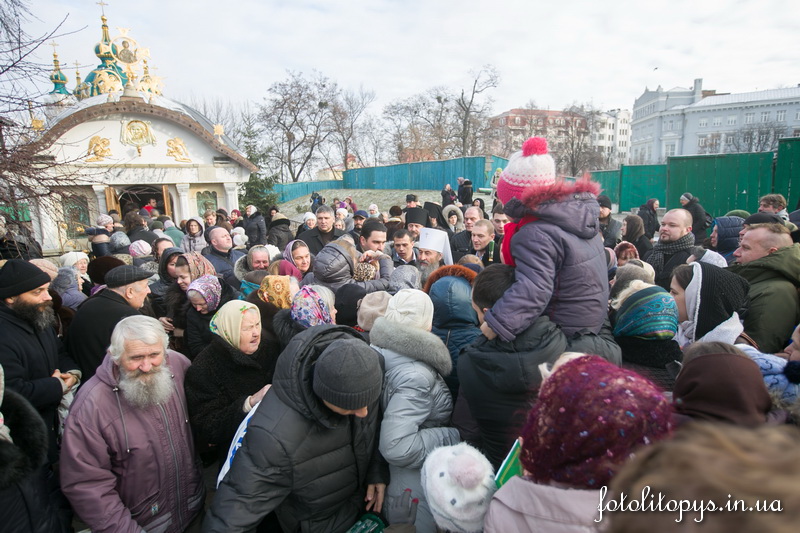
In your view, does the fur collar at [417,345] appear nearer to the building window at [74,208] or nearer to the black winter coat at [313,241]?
the building window at [74,208]

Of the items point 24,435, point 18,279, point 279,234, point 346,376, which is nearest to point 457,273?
point 346,376

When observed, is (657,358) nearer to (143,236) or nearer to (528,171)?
(528,171)

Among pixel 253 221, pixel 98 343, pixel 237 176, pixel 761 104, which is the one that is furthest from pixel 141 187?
pixel 761 104

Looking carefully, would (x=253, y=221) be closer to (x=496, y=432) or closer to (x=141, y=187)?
(x=496, y=432)

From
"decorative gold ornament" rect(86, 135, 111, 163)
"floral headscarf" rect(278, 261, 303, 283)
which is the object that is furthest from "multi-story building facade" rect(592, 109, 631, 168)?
"floral headscarf" rect(278, 261, 303, 283)

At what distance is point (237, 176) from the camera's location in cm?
1955

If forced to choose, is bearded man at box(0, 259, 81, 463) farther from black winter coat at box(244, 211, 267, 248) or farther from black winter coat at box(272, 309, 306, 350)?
black winter coat at box(244, 211, 267, 248)

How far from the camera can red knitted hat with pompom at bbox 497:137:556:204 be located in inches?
99.0

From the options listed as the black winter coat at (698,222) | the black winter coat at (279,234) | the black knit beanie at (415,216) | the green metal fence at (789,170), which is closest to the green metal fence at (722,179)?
the green metal fence at (789,170)

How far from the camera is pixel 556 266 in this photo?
233cm

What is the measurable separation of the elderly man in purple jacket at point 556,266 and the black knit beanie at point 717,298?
83 centimetres

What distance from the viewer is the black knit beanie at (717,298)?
2.75 metres

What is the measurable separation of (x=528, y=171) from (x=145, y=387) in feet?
8.00

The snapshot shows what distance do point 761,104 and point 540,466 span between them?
269 feet
